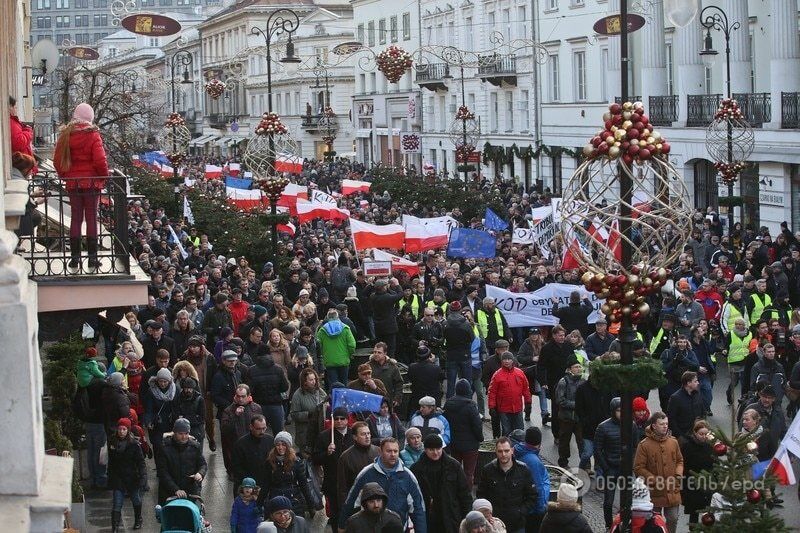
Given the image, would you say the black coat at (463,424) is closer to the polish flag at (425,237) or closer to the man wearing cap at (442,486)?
the man wearing cap at (442,486)

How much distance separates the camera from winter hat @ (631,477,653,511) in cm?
1149

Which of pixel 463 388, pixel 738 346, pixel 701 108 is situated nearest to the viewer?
pixel 463 388

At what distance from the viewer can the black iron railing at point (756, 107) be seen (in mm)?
40375

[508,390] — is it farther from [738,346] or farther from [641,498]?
[641,498]

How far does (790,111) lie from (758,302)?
60.4 feet

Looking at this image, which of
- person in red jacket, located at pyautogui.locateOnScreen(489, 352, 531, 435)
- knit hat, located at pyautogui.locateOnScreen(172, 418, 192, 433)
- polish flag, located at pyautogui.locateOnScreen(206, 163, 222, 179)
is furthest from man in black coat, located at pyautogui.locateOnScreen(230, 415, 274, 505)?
polish flag, located at pyautogui.locateOnScreen(206, 163, 222, 179)

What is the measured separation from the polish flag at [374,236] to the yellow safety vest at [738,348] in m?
10.2

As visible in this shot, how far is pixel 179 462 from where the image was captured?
1396 cm

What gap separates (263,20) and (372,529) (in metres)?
90.0

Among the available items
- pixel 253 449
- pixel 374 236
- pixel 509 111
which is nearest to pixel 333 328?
pixel 253 449

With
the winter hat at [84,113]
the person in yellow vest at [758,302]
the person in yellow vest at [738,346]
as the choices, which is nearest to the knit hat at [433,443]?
the winter hat at [84,113]

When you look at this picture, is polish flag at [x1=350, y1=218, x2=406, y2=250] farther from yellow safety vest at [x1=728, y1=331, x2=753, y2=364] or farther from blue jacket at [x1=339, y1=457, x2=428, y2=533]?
blue jacket at [x1=339, y1=457, x2=428, y2=533]

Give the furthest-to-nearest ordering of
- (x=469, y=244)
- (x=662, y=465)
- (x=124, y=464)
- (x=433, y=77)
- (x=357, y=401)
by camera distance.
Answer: (x=433, y=77), (x=469, y=244), (x=357, y=401), (x=124, y=464), (x=662, y=465)

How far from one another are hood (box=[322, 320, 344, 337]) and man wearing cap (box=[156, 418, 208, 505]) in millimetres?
5347
